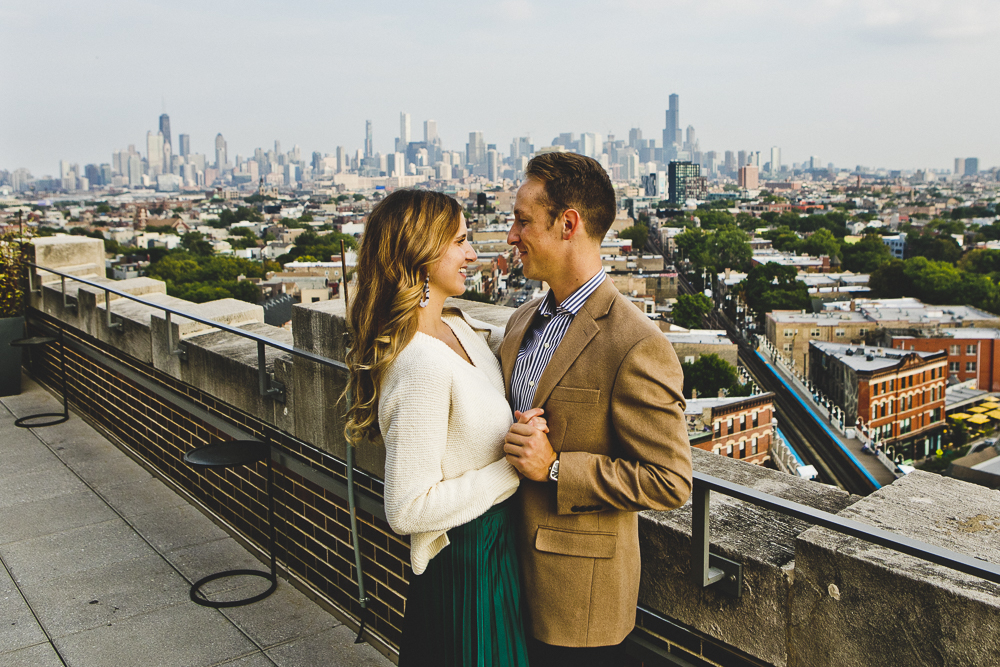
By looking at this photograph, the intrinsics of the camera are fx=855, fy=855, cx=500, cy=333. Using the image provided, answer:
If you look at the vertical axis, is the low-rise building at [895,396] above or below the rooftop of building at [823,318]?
below

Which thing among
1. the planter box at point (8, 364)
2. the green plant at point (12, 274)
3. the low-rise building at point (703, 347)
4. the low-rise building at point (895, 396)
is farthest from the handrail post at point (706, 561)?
the low-rise building at point (703, 347)

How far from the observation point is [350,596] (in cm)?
300

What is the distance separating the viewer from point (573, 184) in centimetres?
160

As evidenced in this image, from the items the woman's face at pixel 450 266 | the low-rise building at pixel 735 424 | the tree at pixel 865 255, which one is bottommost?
the low-rise building at pixel 735 424

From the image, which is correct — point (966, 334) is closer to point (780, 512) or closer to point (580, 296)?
point (780, 512)

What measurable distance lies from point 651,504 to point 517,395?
1.20 ft

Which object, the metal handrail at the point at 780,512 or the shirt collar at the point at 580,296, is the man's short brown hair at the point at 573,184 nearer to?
the shirt collar at the point at 580,296

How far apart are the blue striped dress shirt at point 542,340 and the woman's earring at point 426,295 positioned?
0.22 meters

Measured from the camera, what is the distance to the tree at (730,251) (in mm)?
100188

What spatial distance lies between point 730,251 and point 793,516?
103744mm

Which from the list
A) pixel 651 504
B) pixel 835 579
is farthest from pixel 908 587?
pixel 651 504

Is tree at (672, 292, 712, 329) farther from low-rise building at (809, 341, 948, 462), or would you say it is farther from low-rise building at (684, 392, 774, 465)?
low-rise building at (684, 392, 774, 465)

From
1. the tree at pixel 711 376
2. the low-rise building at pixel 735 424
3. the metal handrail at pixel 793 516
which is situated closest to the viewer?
the metal handrail at pixel 793 516

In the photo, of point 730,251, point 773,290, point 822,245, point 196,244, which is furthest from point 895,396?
point 196,244
